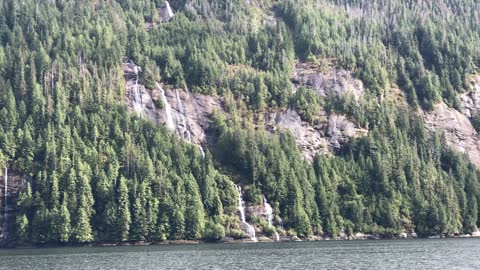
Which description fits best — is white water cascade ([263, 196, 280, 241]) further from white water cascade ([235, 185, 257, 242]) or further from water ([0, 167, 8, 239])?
water ([0, 167, 8, 239])

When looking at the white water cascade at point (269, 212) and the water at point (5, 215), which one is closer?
the water at point (5, 215)

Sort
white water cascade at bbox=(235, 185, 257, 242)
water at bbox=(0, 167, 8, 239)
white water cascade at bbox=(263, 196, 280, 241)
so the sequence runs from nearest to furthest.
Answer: water at bbox=(0, 167, 8, 239), white water cascade at bbox=(235, 185, 257, 242), white water cascade at bbox=(263, 196, 280, 241)

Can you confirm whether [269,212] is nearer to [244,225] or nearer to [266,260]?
[244,225]

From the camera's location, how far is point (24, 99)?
195625 millimetres

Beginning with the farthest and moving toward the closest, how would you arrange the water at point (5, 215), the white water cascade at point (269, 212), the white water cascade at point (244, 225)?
the white water cascade at point (269, 212) → the white water cascade at point (244, 225) → the water at point (5, 215)

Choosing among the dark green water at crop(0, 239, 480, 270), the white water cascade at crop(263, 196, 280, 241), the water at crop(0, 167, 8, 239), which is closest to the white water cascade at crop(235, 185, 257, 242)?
the white water cascade at crop(263, 196, 280, 241)

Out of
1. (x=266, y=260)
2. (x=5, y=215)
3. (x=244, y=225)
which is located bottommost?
(x=266, y=260)

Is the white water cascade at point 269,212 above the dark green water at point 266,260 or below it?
above

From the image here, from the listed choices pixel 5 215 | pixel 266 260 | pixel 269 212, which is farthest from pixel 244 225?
pixel 266 260

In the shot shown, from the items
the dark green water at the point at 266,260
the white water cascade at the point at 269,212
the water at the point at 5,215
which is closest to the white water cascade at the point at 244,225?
the white water cascade at the point at 269,212

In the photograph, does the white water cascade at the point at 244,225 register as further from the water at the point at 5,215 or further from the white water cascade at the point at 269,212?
the water at the point at 5,215

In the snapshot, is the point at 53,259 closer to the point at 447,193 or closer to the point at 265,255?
the point at 265,255

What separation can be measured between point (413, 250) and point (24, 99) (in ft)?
403

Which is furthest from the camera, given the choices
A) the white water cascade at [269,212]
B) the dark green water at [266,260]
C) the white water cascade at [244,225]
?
the white water cascade at [269,212]
